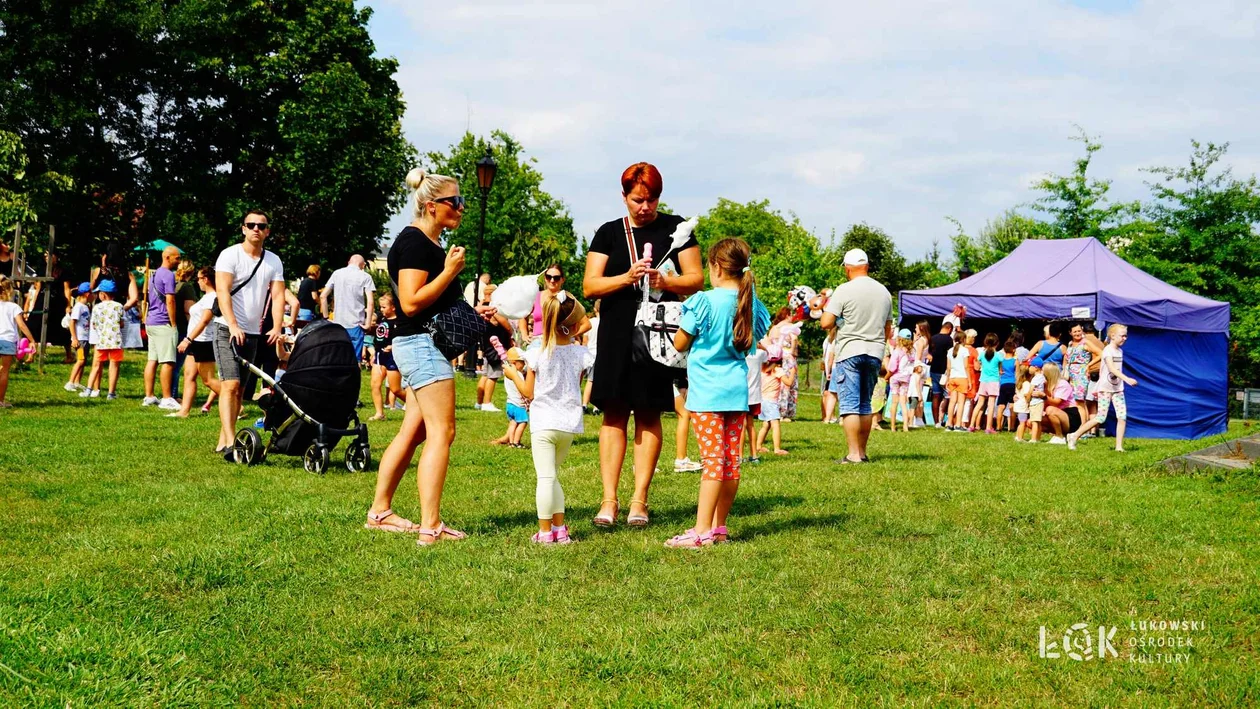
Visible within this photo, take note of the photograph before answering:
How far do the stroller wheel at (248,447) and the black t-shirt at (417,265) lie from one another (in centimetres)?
351

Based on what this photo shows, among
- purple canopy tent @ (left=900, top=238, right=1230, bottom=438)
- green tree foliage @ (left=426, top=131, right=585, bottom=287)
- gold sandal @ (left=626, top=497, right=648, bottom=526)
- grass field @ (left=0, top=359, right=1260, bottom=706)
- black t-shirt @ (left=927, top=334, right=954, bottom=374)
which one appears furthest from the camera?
green tree foliage @ (left=426, top=131, right=585, bottom=287)

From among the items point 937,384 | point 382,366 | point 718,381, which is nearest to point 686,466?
point 718,381

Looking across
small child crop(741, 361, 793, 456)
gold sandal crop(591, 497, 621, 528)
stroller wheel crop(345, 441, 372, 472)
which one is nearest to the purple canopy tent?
small child crop(741, 361, 793, 456)

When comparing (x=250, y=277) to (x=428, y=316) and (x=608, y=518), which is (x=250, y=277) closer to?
(x=428, y=316)

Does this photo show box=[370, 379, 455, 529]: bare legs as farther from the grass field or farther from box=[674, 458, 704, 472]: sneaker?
box=[674, 458, 704, 472]: sneaker

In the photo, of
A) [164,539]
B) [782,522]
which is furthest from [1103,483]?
[164,539]

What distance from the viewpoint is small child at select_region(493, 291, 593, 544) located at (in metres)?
5.84

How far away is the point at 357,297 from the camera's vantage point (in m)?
13.1

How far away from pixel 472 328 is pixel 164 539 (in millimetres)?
1994

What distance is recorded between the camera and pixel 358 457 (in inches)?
349

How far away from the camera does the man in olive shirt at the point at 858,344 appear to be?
10.3m

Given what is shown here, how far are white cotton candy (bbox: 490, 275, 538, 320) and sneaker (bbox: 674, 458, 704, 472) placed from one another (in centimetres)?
399

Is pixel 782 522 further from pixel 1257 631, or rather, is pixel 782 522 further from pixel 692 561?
pixel 1257 631

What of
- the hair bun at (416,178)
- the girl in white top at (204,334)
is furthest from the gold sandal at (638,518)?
the girl in white top at (204,334)
